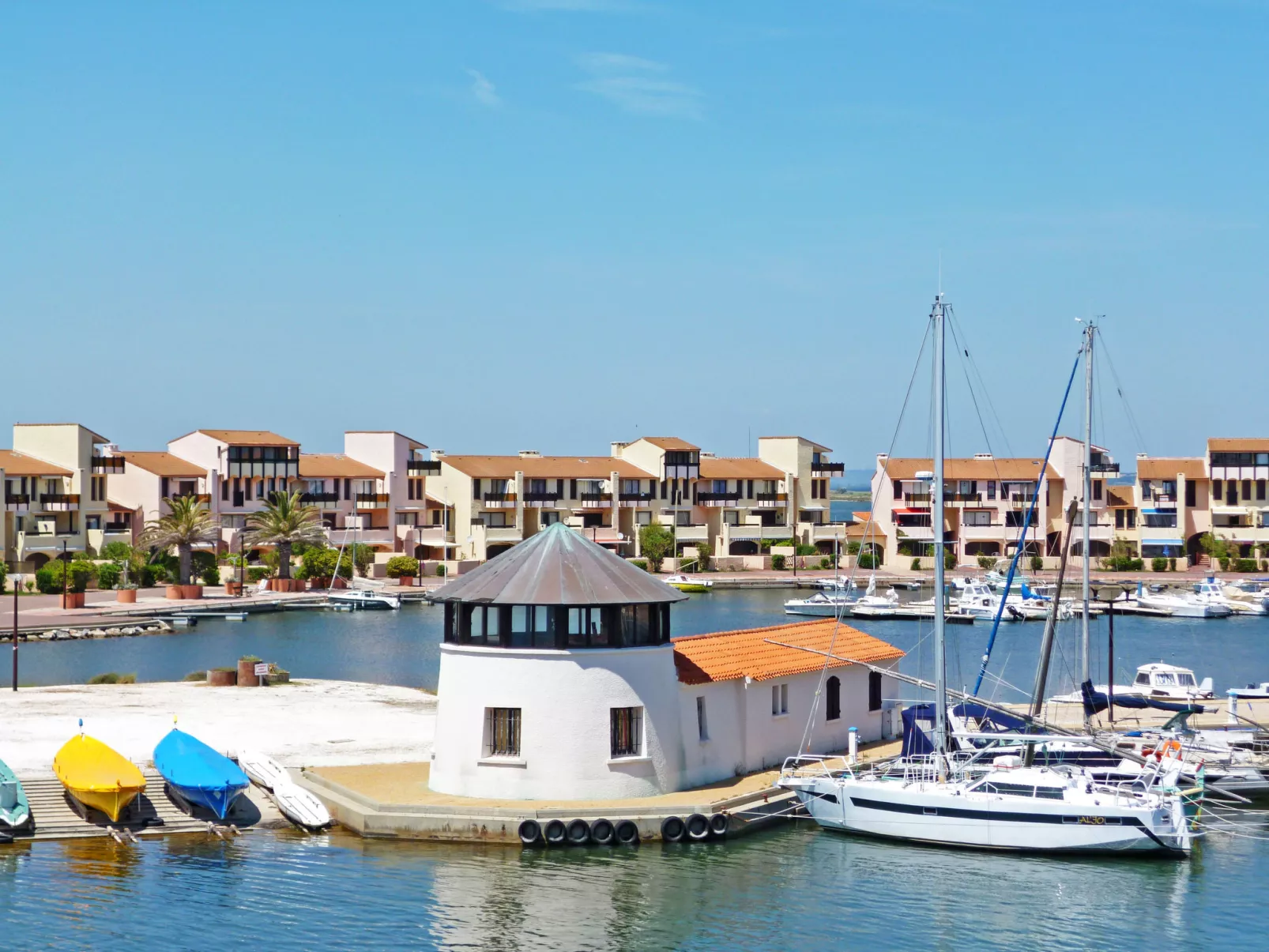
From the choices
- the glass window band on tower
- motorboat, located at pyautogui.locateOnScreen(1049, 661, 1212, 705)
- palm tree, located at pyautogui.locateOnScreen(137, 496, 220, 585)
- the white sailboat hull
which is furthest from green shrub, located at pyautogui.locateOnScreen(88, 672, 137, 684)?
palm tree, located at pyautogui.locateOnScreen(137, 496, 220, 585)

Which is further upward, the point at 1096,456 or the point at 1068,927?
the point at 1096,456

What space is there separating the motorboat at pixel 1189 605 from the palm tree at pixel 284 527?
53.4 m

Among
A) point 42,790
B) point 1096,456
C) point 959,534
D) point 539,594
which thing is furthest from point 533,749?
point 959,534

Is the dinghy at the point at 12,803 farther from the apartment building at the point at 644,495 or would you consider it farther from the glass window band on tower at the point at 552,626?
the apartment building at the point at 644,495

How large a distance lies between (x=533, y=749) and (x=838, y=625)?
10.8 metres

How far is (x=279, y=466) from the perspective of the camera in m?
126

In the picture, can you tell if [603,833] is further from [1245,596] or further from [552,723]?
[1245,596]

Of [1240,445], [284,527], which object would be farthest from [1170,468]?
[284,527]

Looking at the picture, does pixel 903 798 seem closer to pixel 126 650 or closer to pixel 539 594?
pixel 539 594

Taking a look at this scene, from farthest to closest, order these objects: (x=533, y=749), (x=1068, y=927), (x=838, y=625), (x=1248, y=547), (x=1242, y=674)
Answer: (x=1248, y=547) → (x=1242, y=674) → (x=838, y=625) → (x=533, y=749) → (x=1068, y=927)

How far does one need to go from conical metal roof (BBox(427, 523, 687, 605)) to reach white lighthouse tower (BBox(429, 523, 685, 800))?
4 cm

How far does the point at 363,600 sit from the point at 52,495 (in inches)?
918

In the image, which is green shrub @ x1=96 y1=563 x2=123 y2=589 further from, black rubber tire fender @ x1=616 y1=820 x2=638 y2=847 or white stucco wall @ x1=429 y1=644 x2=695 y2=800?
black rubber tire fender @ x1=616 y1=820 x2=638 y2=847

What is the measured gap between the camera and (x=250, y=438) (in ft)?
413
